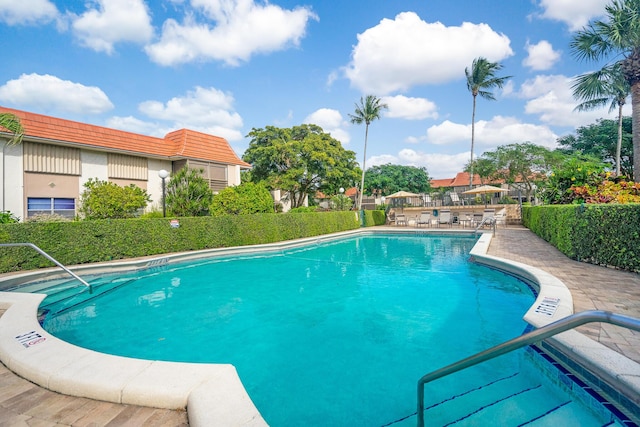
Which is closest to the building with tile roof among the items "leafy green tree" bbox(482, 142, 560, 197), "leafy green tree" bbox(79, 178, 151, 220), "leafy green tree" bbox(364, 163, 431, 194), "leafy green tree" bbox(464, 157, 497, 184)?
"leafy green tree" bbox(79, 178, 151, 220)

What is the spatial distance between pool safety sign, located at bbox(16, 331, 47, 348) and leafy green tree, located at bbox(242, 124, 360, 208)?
68.2 ft

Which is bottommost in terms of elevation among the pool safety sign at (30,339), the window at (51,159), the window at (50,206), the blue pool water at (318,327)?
the blue pool water at (318,327)

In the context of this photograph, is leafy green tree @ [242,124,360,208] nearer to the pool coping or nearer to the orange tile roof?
the orange tile roof

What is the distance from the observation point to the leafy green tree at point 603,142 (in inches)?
1226

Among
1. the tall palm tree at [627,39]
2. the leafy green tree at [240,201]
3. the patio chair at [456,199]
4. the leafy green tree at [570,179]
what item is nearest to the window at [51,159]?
the leafy green tree at [240,201]

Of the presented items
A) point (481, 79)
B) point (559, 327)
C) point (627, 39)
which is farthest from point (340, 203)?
point (559, 327)

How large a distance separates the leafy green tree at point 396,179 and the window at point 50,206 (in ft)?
126

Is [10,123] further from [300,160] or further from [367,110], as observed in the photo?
[367,110]

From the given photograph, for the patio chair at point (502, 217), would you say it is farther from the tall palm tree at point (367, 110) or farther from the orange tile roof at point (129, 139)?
the orange tile roof at point (129, 139)

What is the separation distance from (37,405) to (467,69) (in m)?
34.4

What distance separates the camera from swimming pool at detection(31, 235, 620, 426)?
344 centimetres

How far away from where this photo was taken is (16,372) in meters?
2.98

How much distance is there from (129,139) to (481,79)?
29.7 metres

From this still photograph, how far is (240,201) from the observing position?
15.6 metres
